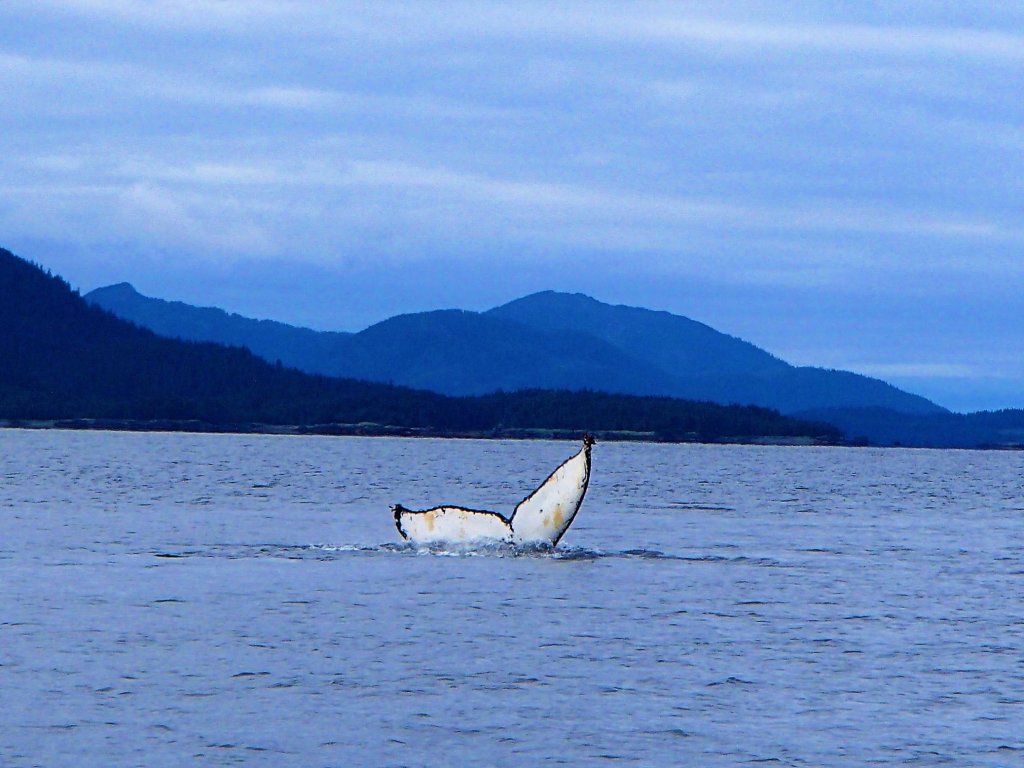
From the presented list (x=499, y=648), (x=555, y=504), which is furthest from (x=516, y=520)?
(x=499, y=648)

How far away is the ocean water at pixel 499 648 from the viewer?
2516cm

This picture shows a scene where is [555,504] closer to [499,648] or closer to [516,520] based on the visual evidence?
[516,520]

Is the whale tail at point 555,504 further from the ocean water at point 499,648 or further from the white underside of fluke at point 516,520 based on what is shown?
the ocean water at point 499,648

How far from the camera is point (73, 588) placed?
43594mm

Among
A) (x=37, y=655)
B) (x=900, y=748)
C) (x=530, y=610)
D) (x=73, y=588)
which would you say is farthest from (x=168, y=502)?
(x=900, y=748)

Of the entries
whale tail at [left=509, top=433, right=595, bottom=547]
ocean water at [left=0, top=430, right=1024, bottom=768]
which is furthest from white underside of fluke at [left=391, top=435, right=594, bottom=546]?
ocean water at [left=0, top=430, right=1024, bottom=768]

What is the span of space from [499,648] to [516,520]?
23424 millimetres

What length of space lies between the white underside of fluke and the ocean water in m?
0.97

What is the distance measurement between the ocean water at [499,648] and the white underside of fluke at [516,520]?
0.97 m

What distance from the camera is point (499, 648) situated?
34531 millimetres

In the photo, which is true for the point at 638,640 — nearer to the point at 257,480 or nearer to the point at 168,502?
the point at 168,502

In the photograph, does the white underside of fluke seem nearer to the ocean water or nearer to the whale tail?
the whale tail

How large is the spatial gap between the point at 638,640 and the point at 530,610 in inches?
213

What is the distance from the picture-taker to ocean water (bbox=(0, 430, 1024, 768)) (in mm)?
25156
